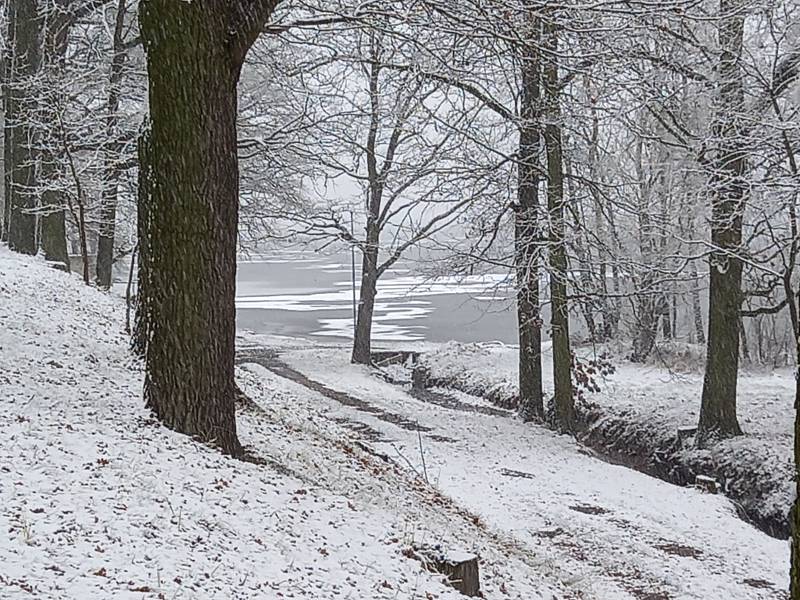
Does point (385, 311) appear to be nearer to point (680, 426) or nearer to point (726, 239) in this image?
point (680, 426)

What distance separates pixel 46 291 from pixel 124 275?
112 ft

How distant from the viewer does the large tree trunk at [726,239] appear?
36.2ft

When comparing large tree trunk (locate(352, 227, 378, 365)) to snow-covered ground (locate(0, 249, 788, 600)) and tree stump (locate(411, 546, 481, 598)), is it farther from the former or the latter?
tree stump (locate(411, 546, 481, 598))

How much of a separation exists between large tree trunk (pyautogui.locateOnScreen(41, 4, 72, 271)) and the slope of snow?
22.5ft

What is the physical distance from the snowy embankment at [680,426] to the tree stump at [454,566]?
6.26 m

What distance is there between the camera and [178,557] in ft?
13.9

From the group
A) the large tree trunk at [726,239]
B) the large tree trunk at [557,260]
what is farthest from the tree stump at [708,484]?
the large tree trunk at [557,260]

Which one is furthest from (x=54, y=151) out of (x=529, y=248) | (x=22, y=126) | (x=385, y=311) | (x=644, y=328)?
(x=385, y=311)

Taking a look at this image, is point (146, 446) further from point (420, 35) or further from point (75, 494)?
point (420, 35)

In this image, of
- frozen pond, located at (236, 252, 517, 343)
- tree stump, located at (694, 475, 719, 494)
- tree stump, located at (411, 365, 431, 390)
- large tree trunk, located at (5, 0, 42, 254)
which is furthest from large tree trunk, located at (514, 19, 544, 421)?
large tree trunk, located at (5, 0, 42, 254)

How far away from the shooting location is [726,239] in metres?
12.1

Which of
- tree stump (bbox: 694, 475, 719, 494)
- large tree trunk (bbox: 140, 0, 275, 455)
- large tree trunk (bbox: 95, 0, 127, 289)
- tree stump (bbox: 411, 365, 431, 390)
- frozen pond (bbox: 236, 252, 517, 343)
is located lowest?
tree stump (bbox: 694, 475, 719, 494)

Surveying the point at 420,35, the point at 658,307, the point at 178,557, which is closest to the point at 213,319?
the point at 178,557

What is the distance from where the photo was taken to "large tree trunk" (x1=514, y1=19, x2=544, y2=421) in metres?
14.2
